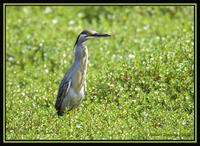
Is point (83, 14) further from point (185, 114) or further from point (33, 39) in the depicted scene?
point (185, 114)

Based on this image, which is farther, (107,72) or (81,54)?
(107,72)

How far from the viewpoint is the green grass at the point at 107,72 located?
8836 millimetres

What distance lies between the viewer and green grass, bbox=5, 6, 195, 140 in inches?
348

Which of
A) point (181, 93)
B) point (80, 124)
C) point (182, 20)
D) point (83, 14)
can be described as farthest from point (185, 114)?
point (83, 14)

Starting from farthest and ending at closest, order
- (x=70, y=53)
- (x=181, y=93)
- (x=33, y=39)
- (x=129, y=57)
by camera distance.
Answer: (x=33, y=39) → (x=70, y=53) → (x=129, y=57) → (x=181, y=93)

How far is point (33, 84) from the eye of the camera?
11.1m

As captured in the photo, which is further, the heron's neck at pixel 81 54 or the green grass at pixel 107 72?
the heron's neck at pixel 81 54

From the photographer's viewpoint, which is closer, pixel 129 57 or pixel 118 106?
pixel 118 106

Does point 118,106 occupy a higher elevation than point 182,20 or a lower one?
lower

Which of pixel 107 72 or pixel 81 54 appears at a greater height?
pixel 81 54

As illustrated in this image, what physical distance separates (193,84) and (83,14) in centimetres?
519

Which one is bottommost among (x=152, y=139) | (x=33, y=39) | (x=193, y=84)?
(x=152, y=139)

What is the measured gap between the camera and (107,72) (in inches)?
410

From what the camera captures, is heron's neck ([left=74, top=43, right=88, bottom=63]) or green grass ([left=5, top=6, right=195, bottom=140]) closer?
green grass ([left=5, top=6, right=195, bottom=140])
